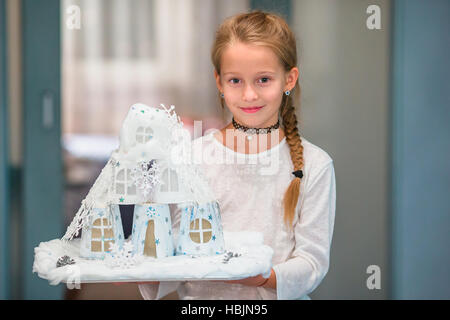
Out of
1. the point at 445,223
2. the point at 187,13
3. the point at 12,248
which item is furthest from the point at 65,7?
the point at 445,223

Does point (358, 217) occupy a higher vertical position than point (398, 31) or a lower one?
lower

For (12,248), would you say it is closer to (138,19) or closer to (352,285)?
(138,19)

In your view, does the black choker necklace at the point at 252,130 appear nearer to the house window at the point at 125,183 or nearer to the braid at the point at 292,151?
the braid at the point at 292,151

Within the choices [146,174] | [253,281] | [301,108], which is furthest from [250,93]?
[253,281]

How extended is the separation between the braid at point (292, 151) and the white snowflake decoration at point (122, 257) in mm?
302

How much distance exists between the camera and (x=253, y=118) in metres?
0.90

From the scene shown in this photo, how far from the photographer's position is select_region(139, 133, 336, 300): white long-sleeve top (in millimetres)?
904

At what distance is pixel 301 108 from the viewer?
0.97m

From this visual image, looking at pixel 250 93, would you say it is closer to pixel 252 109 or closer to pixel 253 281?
pixel 252 109

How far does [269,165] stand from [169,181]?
213 mm

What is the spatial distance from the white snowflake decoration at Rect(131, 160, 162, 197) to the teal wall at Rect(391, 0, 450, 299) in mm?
634

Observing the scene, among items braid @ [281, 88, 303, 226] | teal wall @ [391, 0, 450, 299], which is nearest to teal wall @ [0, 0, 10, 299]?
braid @ [281, 88, 303, 226]

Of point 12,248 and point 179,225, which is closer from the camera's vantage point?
point 179,225
